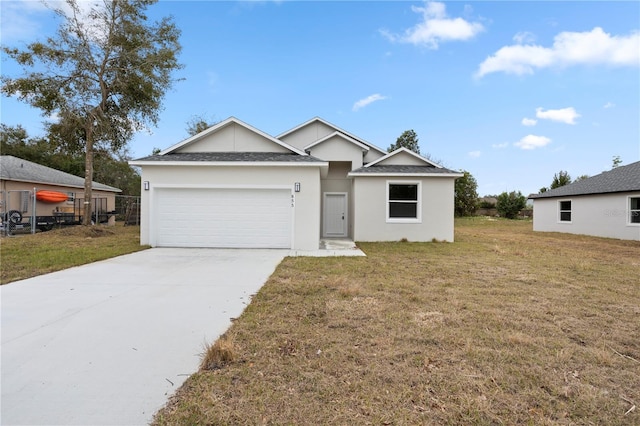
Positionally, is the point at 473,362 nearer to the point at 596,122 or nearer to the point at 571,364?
the point at 571,364

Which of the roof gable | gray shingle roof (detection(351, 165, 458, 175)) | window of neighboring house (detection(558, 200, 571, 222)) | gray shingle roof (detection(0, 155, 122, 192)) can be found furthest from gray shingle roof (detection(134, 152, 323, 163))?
window of neighboring house (detection(558, 200, 571, 222))

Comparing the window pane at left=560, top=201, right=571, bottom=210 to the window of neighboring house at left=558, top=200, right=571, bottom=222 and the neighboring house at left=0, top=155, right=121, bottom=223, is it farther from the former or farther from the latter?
the neighboring house at left=0, top=155, right=121, bottom=223

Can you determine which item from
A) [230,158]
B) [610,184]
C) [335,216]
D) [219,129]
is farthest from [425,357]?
[610,184]

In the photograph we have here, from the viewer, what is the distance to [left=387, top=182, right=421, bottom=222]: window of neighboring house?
13.7 metres

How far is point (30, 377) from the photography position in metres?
2.89

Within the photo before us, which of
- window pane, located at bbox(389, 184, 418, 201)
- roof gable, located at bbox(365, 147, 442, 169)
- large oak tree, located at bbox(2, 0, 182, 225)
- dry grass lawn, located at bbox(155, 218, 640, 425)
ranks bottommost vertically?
dry grass lawn, located at bbox(155, 218, 640, 425)

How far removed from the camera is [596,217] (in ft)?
57.4

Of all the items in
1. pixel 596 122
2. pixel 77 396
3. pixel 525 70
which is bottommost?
pixel 77 396

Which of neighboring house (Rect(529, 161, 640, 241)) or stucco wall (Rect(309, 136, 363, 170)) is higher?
stucco wall (Rect(309, 136, 363, 170))

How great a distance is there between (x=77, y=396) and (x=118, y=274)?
5001mm

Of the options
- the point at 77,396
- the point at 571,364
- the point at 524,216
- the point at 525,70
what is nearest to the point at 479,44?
the point at 525,70

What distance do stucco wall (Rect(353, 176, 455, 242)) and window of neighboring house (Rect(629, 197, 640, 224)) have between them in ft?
32.5

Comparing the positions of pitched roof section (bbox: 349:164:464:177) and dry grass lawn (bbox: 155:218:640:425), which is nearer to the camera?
dry grass lawn (bbox: 155:218:640:425)

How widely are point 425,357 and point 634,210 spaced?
1903 cm
